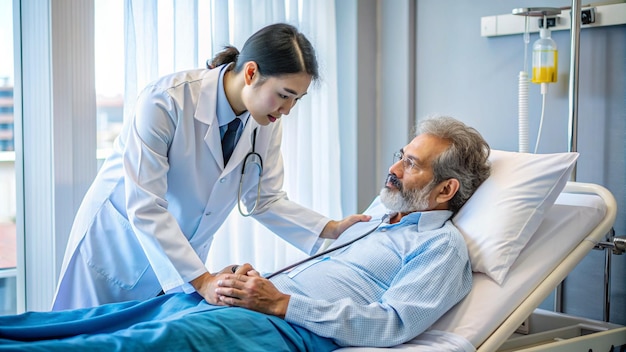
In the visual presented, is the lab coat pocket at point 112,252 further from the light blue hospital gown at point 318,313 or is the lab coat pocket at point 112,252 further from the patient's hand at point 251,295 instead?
the patient's hand at point 251,295

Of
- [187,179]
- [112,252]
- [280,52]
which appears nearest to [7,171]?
[112,252]

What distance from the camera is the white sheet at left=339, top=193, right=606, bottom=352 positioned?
1.82 metres

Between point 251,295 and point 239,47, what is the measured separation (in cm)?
143

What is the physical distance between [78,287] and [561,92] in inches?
71.0

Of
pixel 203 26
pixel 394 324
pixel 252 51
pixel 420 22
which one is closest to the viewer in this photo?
pixel 394 324

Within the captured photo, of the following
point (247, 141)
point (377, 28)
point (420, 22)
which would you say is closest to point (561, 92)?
point (420, 22)

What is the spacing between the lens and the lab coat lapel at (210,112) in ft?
6.60

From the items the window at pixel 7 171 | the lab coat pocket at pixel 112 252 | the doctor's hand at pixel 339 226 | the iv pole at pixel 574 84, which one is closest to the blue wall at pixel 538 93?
the iv pole at pixel 574 84

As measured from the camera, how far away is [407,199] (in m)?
2.14

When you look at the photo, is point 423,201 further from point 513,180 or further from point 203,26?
point 203,26

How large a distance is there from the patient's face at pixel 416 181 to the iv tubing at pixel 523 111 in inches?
26.1

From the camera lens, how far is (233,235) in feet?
9.93

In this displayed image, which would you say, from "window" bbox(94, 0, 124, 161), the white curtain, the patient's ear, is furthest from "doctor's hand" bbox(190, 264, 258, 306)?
"window" bbox(94, 0, 124, 161)

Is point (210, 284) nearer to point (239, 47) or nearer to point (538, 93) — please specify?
point (239, 47)
